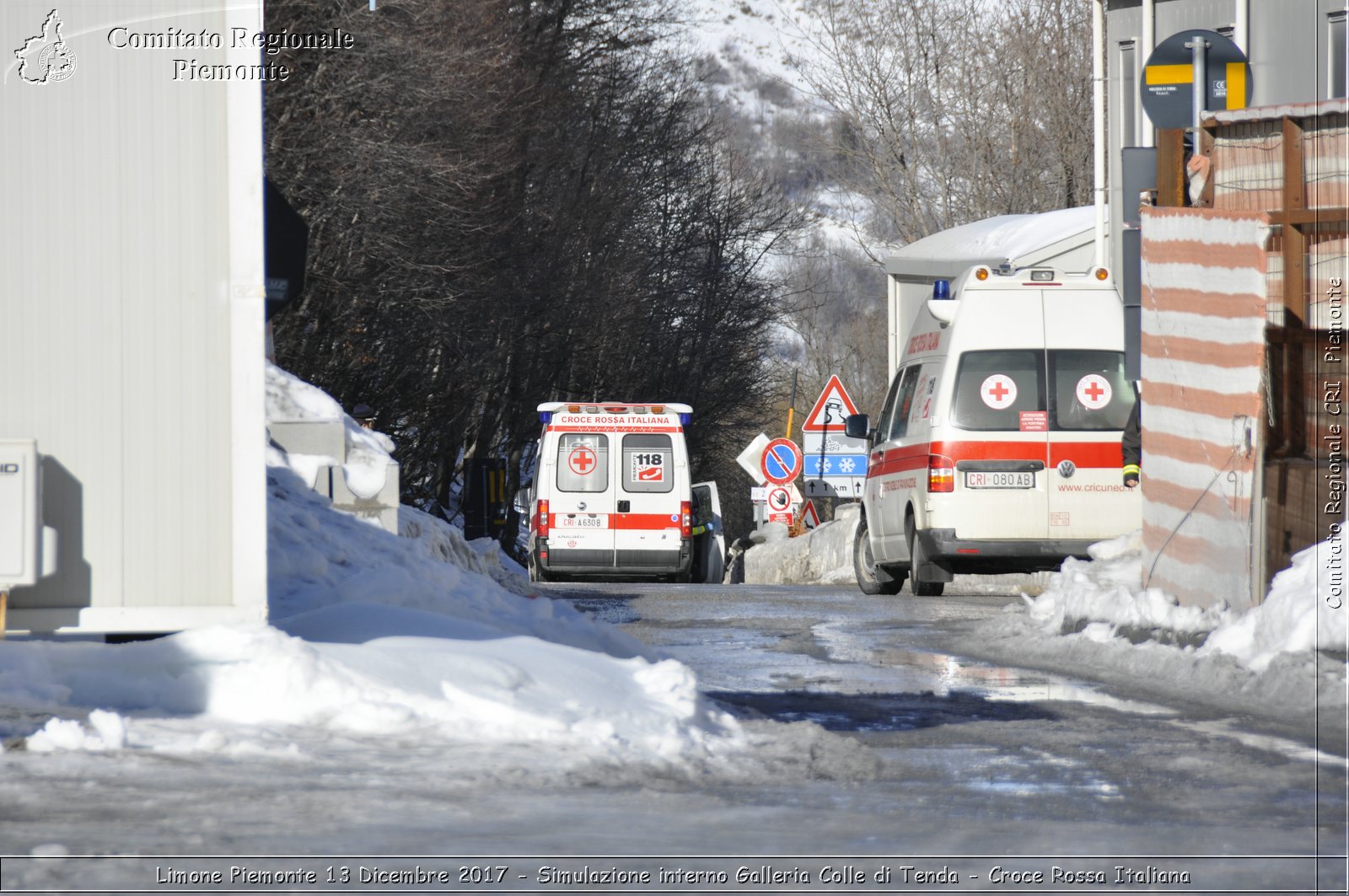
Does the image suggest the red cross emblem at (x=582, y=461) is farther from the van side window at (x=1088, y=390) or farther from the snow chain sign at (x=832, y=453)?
the van side window at (x=1088, y=390)

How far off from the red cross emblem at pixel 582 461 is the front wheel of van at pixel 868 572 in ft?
21.0

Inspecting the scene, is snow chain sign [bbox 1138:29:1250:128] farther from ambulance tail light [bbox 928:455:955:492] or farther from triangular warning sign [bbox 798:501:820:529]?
triangular warning sign [bbox 798:501:820:529]

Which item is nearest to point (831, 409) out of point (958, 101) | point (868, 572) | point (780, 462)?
point (780, 462)

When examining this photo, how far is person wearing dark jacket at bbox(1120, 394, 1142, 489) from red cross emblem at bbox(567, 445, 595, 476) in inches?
381

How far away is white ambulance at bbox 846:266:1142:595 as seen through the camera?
575 inches

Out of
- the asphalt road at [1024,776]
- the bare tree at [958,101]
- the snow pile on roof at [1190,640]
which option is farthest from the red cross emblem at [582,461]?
the bare tree at [958,101]

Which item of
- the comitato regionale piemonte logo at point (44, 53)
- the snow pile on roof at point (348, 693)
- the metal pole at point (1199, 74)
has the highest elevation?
the metal pole at point (1199, 74)

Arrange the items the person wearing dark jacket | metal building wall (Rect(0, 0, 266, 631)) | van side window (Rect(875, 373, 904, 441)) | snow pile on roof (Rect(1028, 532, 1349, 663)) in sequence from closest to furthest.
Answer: metal building wall (Rect(0, 0, 266, 631)) < snow pile on roof (Rect(1028, 532, 1349, 663)) < the person wearing dark jacket < van side window (Rect(875, 373, 904, 441))

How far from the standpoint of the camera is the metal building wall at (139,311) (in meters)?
6.60

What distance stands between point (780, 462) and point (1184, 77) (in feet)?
64.5

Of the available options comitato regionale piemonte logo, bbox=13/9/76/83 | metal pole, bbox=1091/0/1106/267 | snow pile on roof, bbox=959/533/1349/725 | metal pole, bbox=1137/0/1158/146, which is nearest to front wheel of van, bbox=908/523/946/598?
snow pile on roof, bbox=959/533/1349/725

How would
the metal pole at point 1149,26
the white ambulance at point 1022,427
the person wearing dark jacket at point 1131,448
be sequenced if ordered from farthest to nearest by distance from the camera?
the metal pole at point 1149,26
the white ambulance at point 1022,427
the person wearing dark jacket at point 1131,448

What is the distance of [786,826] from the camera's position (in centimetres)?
510

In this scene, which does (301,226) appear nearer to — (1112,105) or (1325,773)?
(1325,773)
